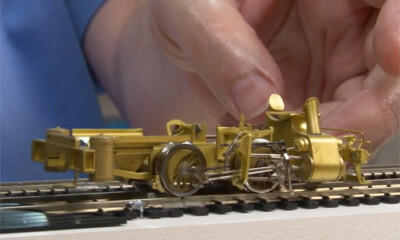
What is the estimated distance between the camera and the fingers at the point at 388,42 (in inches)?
37.0

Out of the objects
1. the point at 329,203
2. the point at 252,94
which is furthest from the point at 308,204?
the point at 252,94

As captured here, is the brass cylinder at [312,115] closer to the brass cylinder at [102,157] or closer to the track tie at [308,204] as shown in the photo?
the track tie at [308,204]

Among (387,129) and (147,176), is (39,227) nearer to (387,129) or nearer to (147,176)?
(147,176)

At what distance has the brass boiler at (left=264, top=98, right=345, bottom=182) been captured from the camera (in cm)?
88

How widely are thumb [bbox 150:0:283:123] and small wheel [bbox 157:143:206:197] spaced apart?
0.25 m

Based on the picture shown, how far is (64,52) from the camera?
5.41ft

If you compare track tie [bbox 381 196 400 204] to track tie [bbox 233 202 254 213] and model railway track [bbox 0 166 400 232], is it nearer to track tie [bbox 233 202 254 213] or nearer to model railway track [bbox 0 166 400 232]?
model railway track [bbox 0 166 400 232]

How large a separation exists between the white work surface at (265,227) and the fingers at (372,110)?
0.28 metres

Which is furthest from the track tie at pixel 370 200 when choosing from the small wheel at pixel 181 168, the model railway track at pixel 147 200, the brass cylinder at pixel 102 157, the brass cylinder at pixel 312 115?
the brass cylinder at pixel 102 157

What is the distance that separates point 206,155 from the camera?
2.84 feet

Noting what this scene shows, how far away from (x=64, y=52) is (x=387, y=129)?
0.84 m

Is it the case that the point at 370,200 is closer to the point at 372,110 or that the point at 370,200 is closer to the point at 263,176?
the point at 263,176

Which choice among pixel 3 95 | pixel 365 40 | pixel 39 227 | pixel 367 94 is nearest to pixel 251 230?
pixel 39 227

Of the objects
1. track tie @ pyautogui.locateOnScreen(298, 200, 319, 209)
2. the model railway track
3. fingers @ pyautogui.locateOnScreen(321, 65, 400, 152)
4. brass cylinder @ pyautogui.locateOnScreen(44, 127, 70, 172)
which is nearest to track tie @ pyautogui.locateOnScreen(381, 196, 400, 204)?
the model railway track
